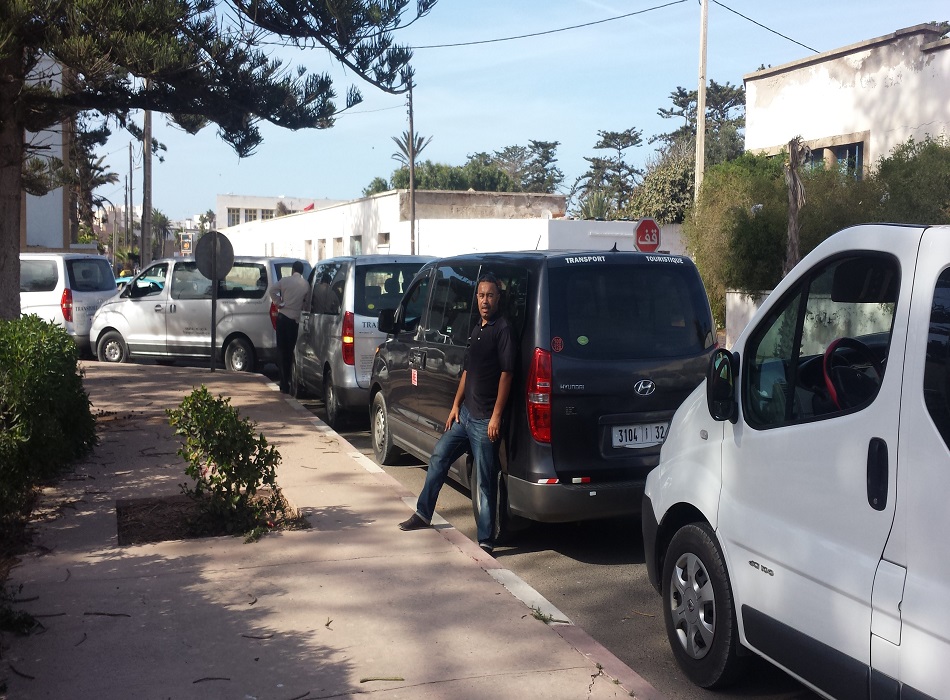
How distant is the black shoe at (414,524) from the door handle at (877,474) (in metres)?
3.81

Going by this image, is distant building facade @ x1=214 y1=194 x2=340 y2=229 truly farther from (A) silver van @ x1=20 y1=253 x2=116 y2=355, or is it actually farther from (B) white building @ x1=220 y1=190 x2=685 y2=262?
(A) silver van @ x1=20 y1=253 x2=116 y2=355

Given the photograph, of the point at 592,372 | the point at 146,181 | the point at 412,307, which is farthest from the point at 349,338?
the point at 146,181

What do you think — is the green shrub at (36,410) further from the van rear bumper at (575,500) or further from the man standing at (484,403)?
the van rear bumper at (575,500)

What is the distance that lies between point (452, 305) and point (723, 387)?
354 cm

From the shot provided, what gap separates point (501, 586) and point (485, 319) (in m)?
1.73

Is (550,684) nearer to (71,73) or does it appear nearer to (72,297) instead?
(71,73)

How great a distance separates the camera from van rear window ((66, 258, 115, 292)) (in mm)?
17969

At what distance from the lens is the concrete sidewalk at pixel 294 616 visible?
4258 millimetres

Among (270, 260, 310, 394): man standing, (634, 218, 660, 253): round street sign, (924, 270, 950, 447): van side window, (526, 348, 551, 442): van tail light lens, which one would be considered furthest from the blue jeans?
(634, 218, 660, 253): round street sign

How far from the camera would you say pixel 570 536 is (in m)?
7.10

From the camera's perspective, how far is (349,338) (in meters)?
10.5

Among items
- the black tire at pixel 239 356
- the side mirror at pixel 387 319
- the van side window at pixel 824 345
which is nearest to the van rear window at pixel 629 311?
the van side window at pixel 824 345

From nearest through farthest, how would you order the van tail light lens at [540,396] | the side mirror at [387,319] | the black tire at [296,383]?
the van tail light lens at [540,396] → the side mirror at [387,319] → the black tire at [296,383]

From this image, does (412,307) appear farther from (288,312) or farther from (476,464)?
(288,312)
